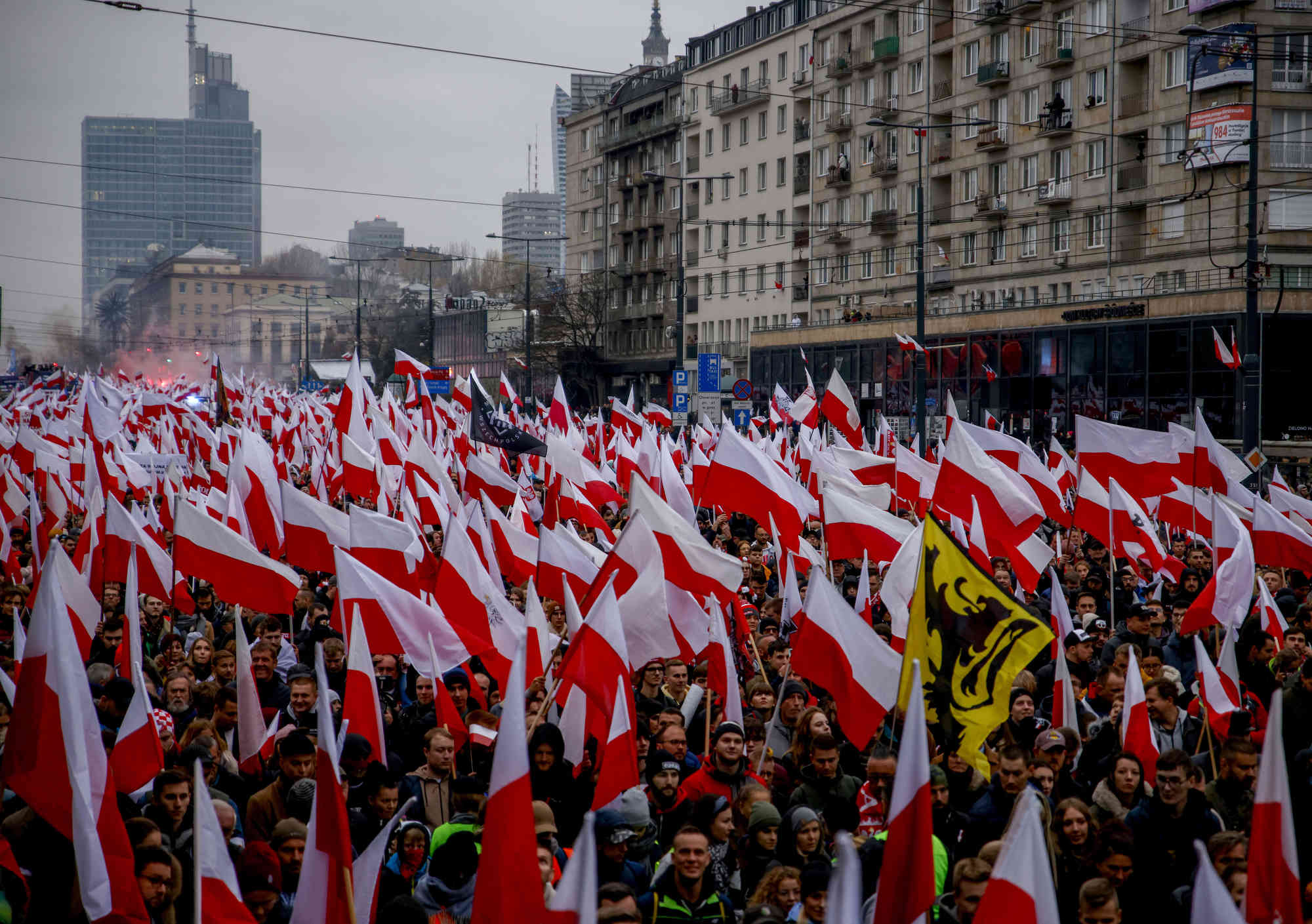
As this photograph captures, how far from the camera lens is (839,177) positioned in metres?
61.5

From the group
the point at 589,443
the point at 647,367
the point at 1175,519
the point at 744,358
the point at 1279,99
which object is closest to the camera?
the point at 1175,519

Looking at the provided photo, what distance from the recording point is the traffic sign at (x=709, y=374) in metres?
29.9

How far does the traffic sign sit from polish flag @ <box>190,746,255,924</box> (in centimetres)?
2428

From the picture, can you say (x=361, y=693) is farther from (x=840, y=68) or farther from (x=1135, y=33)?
(x=840, y=68)

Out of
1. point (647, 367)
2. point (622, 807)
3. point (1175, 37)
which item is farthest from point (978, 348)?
point (622, 807)

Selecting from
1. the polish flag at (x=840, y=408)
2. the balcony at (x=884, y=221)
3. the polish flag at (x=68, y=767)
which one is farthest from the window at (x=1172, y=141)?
the polish flag at (x=68, y=767)

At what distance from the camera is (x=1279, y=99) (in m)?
41.0

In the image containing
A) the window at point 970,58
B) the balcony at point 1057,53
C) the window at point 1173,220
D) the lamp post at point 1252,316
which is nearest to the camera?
the lamp post at point 1252,316

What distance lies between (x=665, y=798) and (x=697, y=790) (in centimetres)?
28

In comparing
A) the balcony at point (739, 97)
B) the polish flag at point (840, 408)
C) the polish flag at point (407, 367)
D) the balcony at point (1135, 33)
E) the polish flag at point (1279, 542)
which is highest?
the balcony at point (739, 97)

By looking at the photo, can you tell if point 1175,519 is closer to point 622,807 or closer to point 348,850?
point 622,807

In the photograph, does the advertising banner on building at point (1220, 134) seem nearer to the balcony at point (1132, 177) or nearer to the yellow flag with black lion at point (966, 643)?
the balcony at point (1132, 177)

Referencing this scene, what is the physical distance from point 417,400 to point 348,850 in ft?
76.7

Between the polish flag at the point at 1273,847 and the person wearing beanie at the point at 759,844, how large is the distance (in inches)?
87.6
